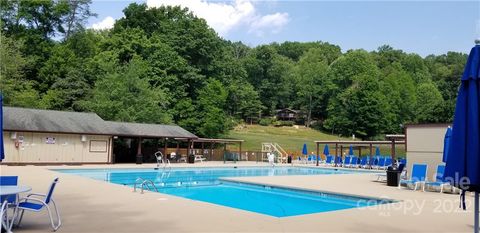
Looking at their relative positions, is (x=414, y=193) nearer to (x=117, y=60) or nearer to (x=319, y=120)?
(x=117, y=60)

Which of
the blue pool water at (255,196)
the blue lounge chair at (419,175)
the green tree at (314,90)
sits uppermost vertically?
the green tree at (314,90)

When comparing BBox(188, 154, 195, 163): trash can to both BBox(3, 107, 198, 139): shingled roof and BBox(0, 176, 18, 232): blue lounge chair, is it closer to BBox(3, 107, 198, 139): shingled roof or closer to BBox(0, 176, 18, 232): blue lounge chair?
BBox(3, 107, 198, 139): shingled roof

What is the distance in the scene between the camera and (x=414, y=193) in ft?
41.8

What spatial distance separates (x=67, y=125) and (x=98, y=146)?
232 centimetres

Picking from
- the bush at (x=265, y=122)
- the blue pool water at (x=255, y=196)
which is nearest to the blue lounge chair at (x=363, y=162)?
the blue pool water at (x=255, y=196)

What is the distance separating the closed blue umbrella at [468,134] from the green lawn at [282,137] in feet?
149

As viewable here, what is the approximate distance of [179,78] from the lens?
46656mm

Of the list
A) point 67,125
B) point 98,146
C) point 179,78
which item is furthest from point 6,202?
point 179,78

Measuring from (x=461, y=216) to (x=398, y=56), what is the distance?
8361 cm

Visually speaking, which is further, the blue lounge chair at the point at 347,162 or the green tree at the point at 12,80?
the green tree at the point at 12,80

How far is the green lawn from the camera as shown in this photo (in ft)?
170

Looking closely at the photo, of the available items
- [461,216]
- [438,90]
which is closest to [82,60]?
[461,216]

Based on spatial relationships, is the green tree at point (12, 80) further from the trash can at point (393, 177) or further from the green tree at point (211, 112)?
the trash can at point (393, 177)

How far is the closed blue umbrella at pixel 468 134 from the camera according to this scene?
3.91 m
